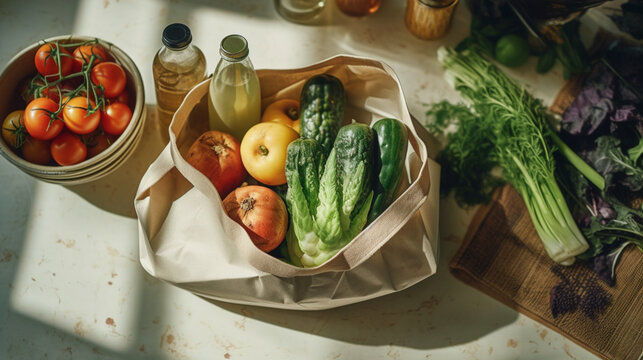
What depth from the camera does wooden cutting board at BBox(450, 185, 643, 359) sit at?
1055 millimetres

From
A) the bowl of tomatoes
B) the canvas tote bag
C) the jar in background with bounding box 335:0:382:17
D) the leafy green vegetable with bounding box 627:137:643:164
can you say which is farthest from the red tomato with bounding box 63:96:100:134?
the leafy green vegetable with bounding box 627:137:643:164

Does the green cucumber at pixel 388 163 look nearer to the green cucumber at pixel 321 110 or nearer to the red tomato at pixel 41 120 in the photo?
the green cucumber at pixel 321 110

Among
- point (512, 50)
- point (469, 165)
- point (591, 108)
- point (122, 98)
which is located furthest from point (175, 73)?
point (591, 108)

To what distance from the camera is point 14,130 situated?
0.98 m

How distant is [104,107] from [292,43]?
50cm

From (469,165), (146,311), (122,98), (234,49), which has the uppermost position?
(234,49)

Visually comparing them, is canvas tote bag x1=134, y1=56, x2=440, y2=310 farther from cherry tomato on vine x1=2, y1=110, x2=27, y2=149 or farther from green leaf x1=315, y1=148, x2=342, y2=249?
cherry tomato on vine x1=2, y1=110, x2=27, y2=149

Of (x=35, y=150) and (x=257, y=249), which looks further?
(x=35, y=150)

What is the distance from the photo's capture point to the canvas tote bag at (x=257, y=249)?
888 mm

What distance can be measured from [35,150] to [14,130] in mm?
50

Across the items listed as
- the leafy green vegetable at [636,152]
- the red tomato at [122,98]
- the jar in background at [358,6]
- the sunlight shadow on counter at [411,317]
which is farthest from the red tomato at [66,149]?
the leafy green vegetable at [636,152]

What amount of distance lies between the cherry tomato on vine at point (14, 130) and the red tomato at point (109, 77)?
145mm

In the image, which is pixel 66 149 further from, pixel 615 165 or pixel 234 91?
pixel 615 165

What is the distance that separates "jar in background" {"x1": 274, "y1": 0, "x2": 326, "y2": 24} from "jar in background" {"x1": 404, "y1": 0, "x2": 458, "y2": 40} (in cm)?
22
